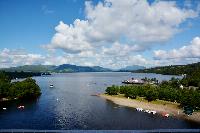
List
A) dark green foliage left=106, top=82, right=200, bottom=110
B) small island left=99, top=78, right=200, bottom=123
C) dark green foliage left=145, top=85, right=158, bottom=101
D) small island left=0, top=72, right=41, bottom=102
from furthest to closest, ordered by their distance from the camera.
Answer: small island left=0, top=72, right=41, bottom=102 → dark green foliage left=145, top=85, right=158, bottom=101 → dark green foliage left=106, top=82, right=200, bottom=110 → small island left=99, top=78, right=200, bottom=123

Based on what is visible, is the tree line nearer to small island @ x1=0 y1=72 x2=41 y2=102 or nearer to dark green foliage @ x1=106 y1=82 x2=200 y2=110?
dark green foliage @ x1=106 y1=82 x2=200 y2=110

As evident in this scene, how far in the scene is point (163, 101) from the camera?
164 meters

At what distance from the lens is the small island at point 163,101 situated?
5335 inches

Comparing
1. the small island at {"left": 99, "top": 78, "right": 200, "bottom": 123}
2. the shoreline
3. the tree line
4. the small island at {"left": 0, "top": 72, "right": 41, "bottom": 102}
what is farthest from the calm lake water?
the tree line

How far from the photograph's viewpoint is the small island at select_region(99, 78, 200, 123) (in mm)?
135500

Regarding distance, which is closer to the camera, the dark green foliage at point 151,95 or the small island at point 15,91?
the dark green foliage at point 151,95

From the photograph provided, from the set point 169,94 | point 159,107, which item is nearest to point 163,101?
point 169,94

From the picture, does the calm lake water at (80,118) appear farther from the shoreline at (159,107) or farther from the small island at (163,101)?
the small island at (163,101)

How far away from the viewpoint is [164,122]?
400 ft

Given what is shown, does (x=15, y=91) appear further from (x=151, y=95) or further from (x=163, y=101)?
(x=163, y=101)

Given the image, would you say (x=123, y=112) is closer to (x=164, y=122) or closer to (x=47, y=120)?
(x=164, y=122)

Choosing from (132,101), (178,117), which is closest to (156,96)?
(132,101)

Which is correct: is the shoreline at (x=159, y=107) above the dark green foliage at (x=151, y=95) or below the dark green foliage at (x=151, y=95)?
below

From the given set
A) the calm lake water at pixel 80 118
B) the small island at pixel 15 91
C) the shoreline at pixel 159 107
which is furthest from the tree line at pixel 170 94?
the small island at pixel 15 91
